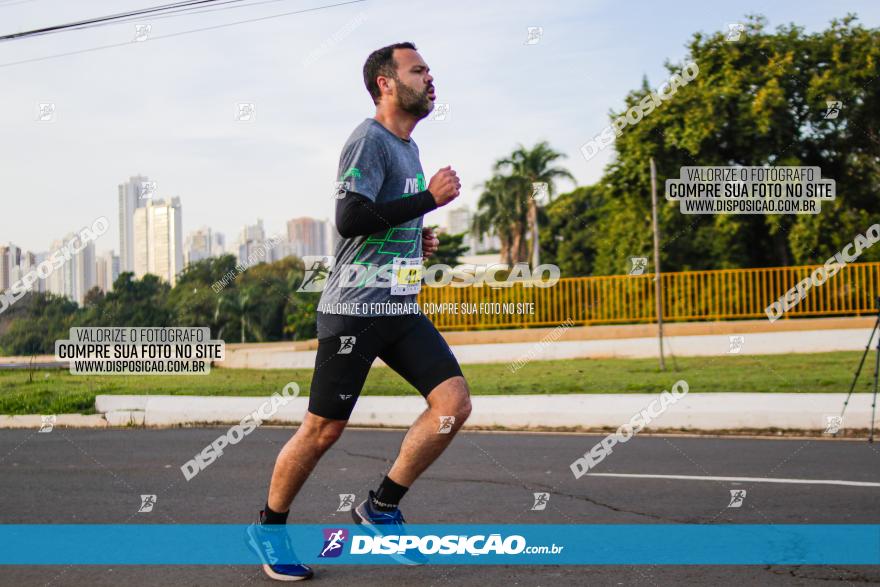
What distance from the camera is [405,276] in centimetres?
381

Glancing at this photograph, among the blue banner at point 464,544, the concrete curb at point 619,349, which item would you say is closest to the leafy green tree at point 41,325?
the concrete curb at point 619,349

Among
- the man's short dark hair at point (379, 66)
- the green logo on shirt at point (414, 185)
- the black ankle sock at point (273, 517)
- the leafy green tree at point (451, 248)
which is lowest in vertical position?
the black ankle sock at point (273, 517)

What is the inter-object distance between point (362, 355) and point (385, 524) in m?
0.67

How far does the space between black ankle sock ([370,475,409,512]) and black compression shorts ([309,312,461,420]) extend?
1.01 feet

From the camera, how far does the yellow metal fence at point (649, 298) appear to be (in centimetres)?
1872

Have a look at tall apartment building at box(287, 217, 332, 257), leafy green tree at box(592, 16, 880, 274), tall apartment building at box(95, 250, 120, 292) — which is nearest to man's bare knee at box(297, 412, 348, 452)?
tall apartment building at box(95, 250, 120, 292)

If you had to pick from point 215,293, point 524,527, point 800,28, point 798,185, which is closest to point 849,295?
point 798,185

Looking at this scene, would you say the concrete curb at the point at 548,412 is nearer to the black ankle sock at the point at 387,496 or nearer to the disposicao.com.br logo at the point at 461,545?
the disposicao.com.br logo at the point at 461,545

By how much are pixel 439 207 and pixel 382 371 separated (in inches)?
525

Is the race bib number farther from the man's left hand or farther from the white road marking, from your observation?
the white road marking

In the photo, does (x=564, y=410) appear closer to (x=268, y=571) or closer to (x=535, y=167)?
(x=268, y=571)

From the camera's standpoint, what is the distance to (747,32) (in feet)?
77.5

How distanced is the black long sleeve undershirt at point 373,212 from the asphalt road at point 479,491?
139cm

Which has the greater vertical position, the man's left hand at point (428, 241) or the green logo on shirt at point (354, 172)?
the green logo on shirt at point (354, 172)
